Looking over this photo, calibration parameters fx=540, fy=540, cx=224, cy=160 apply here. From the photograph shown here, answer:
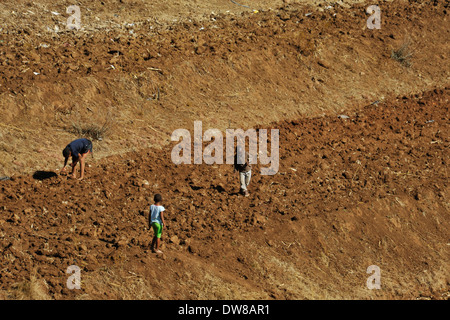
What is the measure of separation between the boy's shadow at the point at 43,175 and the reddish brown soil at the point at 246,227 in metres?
0.20

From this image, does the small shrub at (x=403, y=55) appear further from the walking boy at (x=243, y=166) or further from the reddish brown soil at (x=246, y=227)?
the walking boy at (x=243, y=166)

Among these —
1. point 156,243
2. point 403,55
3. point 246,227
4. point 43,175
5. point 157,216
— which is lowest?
point 156,243

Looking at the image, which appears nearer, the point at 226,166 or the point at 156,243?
the point at 156,243

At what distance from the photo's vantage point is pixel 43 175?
9070 mm

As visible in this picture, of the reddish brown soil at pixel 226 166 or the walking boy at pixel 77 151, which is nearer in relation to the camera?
the reddish brown soil at pixel 226 166

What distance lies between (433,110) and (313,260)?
19.3 ft

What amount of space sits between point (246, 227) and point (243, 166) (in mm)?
995

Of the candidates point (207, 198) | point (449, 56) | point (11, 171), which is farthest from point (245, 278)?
point (449, 56)

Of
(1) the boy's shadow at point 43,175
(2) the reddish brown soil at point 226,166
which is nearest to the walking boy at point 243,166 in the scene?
(2) the reddish brown soil at point 226,166

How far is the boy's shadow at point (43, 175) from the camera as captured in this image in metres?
9.01

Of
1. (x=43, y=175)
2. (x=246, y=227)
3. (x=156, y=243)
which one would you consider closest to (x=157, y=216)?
(x=156, y=243)

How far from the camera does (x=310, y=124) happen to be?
1139 centimetres

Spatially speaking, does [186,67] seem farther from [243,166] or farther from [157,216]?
[157,216]

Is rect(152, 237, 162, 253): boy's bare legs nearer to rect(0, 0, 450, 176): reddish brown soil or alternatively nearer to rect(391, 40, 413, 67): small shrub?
rect(0, 0, 450, 176): reddish brown soil
